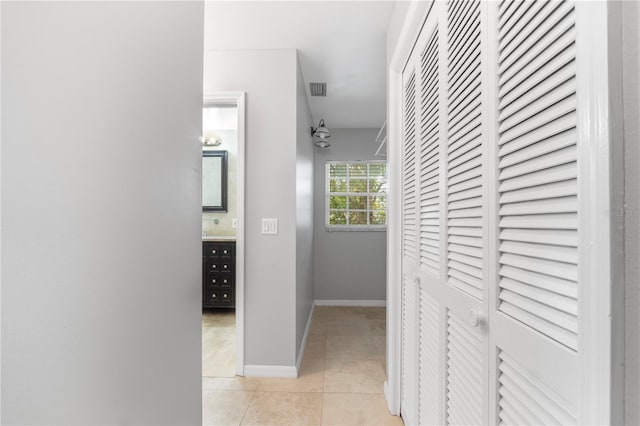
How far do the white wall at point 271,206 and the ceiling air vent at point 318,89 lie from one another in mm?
622

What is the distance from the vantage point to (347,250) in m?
4.18

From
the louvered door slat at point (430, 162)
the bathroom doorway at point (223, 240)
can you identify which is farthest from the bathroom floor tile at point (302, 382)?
the louvered door slat at point (430, 162)

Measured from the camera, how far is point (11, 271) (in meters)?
0.44

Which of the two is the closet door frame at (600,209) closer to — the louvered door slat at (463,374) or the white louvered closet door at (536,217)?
the white louvered closet door at (536,217)

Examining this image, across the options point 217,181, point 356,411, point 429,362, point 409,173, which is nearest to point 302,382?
point 356,411

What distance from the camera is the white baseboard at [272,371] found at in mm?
2234

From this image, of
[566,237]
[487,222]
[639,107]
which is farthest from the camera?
[487,222]

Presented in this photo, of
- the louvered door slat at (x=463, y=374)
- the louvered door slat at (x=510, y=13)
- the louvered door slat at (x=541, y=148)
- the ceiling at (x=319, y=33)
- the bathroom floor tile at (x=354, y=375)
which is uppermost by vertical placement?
the ceiling at (x=319, y=33)

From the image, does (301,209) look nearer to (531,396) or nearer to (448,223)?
(448,223)

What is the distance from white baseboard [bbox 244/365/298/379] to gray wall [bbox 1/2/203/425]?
1402 millimetres

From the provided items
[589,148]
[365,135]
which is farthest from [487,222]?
[365,135]

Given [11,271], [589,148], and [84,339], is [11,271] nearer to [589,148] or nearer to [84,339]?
[84,339]

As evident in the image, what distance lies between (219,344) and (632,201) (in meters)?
3.08

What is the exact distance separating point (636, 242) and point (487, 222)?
1.14 feet
